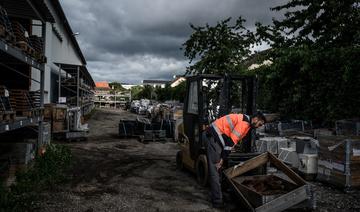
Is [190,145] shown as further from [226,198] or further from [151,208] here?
[151,208]

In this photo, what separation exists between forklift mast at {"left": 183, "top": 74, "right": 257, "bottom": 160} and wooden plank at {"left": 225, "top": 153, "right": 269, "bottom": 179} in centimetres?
95

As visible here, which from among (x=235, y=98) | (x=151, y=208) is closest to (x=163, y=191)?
(x=151, y=208)

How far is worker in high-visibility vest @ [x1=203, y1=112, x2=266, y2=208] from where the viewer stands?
6172mm

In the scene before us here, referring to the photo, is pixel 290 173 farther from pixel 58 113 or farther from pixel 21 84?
pixel 58 113

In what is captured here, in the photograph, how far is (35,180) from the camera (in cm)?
771

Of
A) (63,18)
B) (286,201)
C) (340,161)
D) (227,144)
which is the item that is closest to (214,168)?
(227,144)

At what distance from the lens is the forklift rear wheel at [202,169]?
7333 millimetres

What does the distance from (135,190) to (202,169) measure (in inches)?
62.7

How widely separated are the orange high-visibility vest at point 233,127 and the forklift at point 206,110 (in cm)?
78

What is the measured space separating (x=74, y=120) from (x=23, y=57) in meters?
8.88

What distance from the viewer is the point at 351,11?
15969mm

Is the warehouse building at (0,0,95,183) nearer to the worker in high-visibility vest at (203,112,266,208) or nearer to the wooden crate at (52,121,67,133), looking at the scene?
the wooden crate at (52,121,67,133)

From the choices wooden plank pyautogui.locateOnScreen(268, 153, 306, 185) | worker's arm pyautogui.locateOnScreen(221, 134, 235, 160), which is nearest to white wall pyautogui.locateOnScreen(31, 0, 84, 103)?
worker's arm pyautogui.locateOnScreen(221, 134, 235, 160)

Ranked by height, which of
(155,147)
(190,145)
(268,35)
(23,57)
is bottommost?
(155,147)
